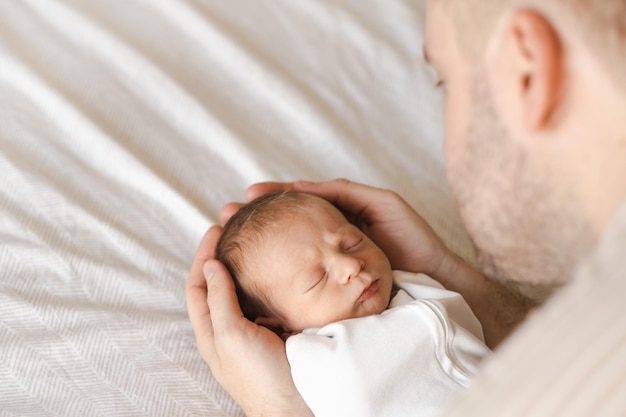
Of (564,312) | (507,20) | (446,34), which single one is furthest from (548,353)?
(446,34)

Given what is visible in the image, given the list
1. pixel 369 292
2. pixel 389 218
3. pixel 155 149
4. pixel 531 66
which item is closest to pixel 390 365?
pixel 369 292

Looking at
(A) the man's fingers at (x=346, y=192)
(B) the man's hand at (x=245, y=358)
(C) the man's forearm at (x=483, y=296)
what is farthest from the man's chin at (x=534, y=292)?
(B) the man's hand at (x=245, y=358)

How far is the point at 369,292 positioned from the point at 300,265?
14 centimetres

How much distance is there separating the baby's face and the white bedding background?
0.21 m

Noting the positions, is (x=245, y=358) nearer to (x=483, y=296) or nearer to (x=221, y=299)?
(x=221, y=299)

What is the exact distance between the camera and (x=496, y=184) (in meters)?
1.05

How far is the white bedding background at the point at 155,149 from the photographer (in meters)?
1.34

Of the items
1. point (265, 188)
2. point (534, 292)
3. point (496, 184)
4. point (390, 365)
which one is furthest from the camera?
point (534, 292)

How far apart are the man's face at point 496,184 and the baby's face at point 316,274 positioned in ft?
0.80

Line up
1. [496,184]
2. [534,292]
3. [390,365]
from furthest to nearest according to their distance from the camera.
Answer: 1. [534,292]
2. [390,365]
3. [496,184]

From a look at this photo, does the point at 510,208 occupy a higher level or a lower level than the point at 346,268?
higher

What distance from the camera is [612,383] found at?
0.62 m

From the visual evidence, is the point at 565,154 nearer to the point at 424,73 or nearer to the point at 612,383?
the point at 612,383

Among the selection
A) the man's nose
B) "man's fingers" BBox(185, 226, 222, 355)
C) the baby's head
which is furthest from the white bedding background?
the man's nose
